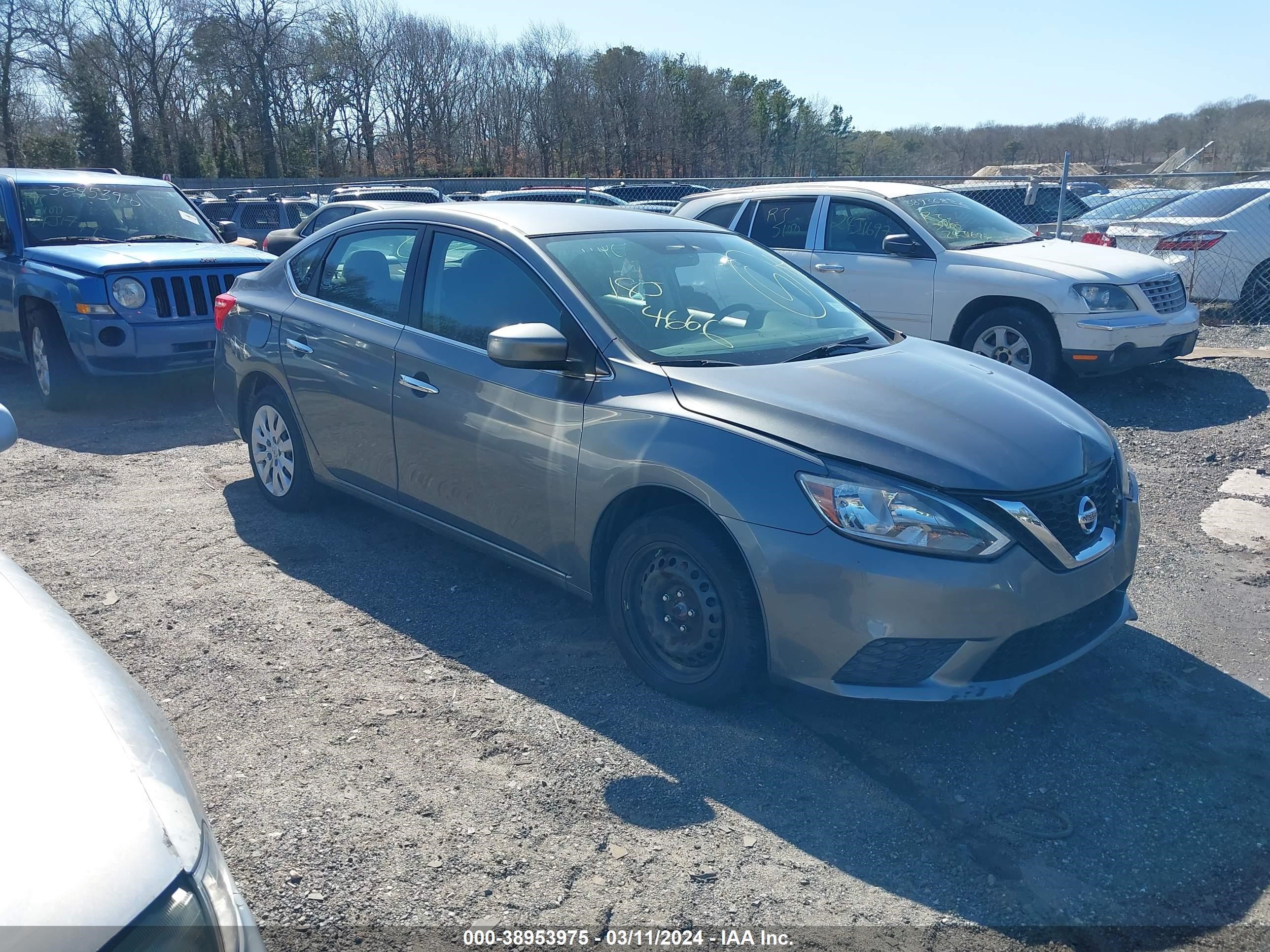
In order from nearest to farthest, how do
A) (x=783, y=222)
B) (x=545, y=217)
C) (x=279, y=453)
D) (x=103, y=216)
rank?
1. (x=545, y=217)
2. (x=279, y=453)
3. (x=103, y=216)
4. (x=783, y=222)

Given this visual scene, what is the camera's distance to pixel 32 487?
6.41 meters

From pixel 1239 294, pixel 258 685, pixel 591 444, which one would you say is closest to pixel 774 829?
pixel 591 444

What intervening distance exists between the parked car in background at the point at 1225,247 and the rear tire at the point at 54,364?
11215 mm

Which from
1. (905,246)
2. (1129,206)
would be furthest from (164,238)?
(1129,206)

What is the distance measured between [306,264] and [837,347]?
117 inches

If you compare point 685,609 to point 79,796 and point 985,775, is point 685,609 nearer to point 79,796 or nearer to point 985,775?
point 985,775

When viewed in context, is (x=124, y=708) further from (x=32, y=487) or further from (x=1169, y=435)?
(x=1169, y=435)

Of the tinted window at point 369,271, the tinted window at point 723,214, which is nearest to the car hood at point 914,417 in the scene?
the tinted window at point 369,271

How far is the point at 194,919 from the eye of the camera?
5.27 ft

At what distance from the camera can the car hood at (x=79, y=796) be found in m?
1.48

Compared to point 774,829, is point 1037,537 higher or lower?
higher

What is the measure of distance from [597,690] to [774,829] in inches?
39.8

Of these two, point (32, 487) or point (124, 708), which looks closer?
point (124, 708)

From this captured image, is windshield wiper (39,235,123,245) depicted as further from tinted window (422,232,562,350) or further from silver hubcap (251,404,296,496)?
tinted window (422,232,562,350)
